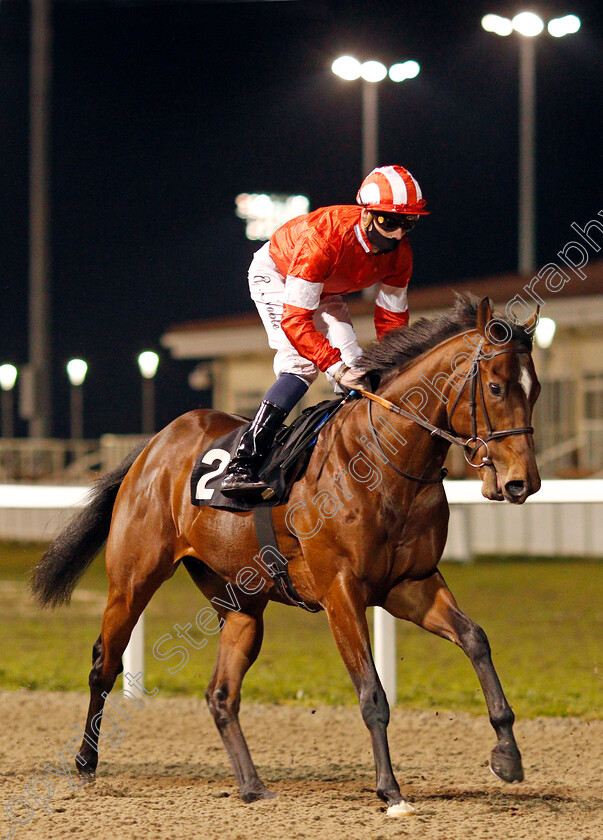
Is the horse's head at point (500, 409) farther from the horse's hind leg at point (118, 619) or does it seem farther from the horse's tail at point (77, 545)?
the horse's tail at point (77, 545)

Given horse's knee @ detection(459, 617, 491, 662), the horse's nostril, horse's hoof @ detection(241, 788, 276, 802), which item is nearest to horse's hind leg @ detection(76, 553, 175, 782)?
horse's hoof @ detection(241, 788, 276, 802)

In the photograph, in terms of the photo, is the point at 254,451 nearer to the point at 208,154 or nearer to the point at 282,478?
the point at 282,478

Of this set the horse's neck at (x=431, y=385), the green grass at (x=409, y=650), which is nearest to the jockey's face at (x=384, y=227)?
the horse's neck at (x=431, y=385)

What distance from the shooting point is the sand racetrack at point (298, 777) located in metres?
3.14

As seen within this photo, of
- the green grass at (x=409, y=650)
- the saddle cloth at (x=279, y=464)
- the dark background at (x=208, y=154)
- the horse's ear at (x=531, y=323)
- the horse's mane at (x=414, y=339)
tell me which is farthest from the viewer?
the dark background at (x=208, y=154)

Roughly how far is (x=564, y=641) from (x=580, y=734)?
121 inches

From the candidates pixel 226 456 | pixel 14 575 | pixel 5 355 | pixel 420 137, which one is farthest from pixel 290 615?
pixel 5 355

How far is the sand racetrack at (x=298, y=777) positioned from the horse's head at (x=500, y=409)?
1.00 m

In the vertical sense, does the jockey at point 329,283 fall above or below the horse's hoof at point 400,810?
above

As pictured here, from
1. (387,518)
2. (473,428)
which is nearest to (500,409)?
(473,428)

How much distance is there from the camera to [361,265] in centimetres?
374

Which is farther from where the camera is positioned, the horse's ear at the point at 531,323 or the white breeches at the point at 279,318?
the white breeches at the point at 279,318

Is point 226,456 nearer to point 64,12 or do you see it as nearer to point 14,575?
point 14,575

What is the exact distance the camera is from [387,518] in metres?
3.35
